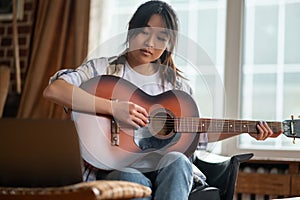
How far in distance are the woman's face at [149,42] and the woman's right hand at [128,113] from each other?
0.26 m

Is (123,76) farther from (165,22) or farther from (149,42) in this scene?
(165,22)

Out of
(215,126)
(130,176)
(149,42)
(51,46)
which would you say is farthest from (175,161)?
(51,46)

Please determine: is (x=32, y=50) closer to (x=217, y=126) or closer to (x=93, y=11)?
(x=93, y=11)

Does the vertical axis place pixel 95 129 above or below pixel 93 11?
below

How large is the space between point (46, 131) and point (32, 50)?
2.04m

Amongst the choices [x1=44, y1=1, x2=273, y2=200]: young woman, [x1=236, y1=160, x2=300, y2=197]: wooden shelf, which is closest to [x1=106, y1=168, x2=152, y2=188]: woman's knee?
[x1=44, y1=1, x2=273, y2=200]: young woman

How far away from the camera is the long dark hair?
6.63 ft

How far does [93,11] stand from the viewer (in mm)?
3049

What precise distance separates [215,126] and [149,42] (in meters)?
0.40

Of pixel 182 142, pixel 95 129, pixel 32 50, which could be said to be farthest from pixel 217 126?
pixel 32 50

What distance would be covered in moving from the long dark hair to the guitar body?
0.43 feet

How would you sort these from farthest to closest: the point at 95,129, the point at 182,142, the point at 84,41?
1. the point at 84,41
2. the point at 182,142
3. the point at 95,129

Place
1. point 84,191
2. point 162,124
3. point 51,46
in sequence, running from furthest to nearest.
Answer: point 51,46 → point 162,124 → point 84,191

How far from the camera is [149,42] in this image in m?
2.00
